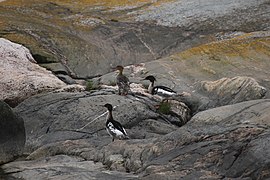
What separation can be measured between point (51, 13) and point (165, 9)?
4997 millimetres

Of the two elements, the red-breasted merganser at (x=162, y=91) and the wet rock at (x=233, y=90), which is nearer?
the wet rock at (x=233, y=90)

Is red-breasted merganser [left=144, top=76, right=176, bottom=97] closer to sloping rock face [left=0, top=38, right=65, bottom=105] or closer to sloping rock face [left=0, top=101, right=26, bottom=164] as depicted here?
sloping rock face [left=0, top=38, right=65, bottom=105]

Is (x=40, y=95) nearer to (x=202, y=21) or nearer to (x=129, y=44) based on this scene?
(x=129, y=44)

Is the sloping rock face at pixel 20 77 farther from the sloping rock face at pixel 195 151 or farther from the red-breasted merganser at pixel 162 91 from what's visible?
the sloping rock face at pixel 195 151

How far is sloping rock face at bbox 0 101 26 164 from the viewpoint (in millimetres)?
12961

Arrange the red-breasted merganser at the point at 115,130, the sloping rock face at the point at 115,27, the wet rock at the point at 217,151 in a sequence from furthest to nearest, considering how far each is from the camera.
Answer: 1. the sloping rock face at the point at 115,27
2. the red-breasted merganser at the point at 115,130
3. the wet rock at the point at 217,151

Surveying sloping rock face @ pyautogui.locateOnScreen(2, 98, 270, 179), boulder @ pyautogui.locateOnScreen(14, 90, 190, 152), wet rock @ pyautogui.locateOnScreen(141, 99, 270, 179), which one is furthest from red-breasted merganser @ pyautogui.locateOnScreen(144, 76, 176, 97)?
wet rock @ pyautogui.locateOnScreen(141, 99, 270, 179)

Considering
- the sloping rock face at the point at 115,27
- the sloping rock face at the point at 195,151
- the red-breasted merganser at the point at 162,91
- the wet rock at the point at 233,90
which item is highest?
the sloping rock face at the point at 195,151

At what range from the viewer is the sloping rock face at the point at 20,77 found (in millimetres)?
17031

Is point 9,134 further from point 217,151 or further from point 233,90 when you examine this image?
point 233,90

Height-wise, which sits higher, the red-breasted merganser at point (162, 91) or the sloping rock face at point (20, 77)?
the sloping rock face at point (20, 77)

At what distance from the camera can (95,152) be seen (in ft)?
38.9

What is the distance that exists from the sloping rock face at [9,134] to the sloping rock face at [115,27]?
225 inches

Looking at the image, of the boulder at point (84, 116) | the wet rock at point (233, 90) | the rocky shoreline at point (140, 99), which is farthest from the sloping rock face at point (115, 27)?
the wet rock at point (233, 90)
